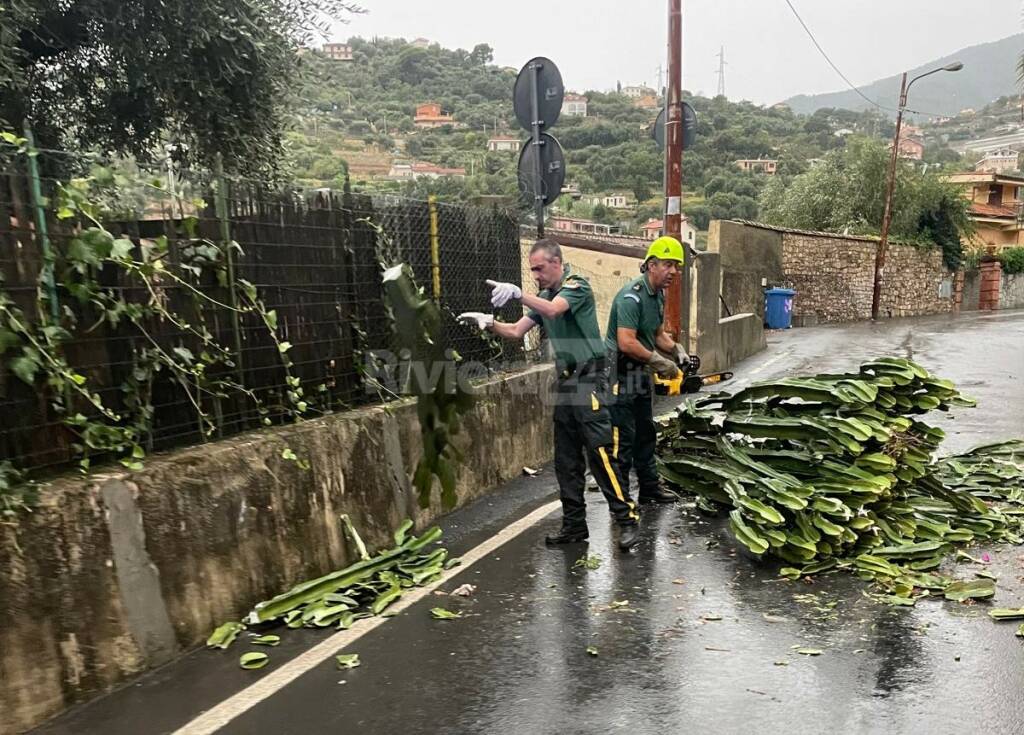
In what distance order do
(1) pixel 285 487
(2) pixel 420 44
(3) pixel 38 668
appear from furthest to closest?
(2) pixel 420 44 → (1) pixel 285 487 → (3) pixel 38 668

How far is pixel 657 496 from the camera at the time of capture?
6.52m

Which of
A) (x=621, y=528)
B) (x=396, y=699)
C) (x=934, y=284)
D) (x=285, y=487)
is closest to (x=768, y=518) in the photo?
(x=621, y=528)

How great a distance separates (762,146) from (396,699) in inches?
3297

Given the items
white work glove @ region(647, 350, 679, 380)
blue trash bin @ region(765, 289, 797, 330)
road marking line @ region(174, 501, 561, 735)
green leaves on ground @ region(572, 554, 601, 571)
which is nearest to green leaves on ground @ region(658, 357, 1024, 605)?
white work glove @ region(647, 350, 679, 380)

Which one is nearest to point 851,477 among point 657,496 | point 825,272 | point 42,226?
point 657,496

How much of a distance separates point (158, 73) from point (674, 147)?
7.83 m

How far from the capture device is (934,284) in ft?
128

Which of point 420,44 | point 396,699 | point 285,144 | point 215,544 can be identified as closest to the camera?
point 396,699

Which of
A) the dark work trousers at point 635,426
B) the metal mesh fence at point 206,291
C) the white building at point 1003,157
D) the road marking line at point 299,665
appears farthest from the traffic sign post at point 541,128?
the white building at point 1003,157

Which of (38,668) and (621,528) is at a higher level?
(38,668)

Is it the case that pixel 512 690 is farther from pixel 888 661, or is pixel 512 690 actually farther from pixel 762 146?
pixel 762 146

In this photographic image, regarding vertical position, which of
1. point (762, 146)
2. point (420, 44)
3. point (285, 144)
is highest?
point (420, 44)

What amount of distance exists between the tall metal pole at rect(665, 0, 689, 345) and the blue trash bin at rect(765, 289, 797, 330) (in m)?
14.9

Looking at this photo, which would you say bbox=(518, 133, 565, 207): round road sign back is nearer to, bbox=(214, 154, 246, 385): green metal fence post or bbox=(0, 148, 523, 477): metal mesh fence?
bbox=(0, 148, 523, 477): metal mesh fence
